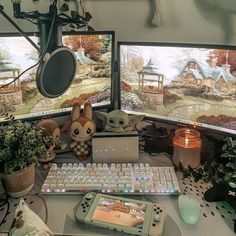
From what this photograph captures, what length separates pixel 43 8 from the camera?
44.9 inches

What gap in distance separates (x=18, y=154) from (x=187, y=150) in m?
0.52

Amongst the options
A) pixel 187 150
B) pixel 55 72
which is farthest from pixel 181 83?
pixel 55 72

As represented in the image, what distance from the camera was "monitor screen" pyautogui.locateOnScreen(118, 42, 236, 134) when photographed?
1.00 meters

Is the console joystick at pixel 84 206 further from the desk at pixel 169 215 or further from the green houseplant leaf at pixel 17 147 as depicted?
the green houseplant leaf at pixel 17 147

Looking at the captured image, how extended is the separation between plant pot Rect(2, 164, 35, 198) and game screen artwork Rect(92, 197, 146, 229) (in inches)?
8.8

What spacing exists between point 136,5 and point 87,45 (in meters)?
0.27

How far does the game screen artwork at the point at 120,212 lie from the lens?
2.38 feet

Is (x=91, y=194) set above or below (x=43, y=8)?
below

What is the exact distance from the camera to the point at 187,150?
99cm

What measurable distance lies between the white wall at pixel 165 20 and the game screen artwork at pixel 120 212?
0.69 m

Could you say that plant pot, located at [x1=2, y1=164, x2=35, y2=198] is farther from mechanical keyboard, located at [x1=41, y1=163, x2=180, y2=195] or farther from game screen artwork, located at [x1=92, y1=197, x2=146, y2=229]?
game screen artwork, located at [x1=92, y1=197, x2=146, y2=229]

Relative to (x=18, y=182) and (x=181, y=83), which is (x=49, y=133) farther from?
(x=181, y=83)

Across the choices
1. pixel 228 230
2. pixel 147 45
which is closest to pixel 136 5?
pixel 147 45

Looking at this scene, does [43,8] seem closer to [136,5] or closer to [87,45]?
[87,45]
